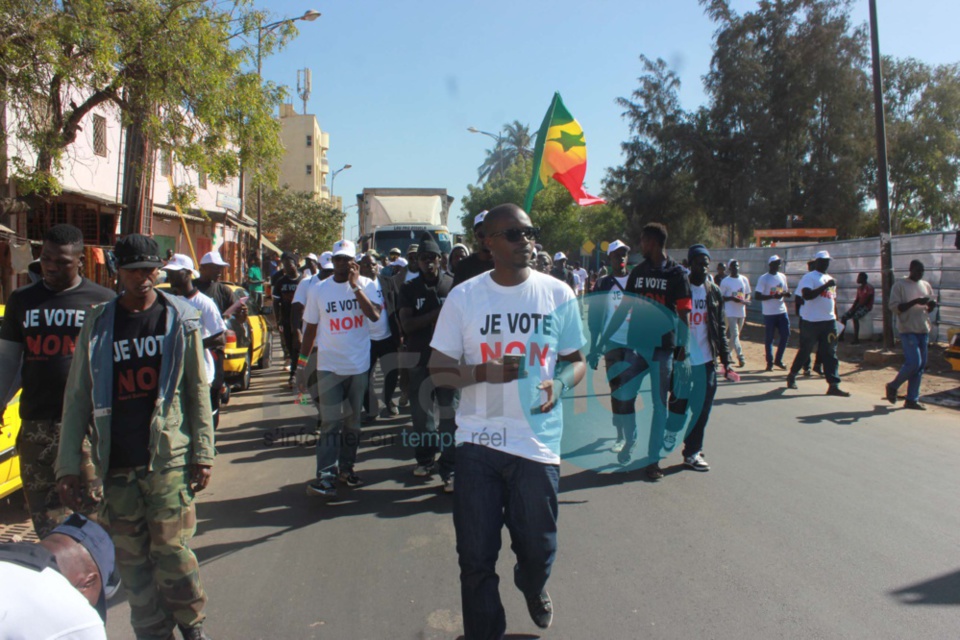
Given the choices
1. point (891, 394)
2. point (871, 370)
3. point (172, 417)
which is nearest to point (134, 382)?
point (172, 417)

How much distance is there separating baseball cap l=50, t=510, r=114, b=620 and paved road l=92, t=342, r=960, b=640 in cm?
155

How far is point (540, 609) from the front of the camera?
10.2ft

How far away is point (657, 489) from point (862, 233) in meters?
34.9

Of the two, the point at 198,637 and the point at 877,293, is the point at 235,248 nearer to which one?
the point at 877,293

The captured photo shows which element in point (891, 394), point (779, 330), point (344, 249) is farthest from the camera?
point (779, 330)

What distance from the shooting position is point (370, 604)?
11.6 feet

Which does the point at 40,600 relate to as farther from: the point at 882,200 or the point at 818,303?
the point at 882,200

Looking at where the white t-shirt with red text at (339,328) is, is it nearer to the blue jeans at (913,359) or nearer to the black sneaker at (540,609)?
the black sneaker at (540,609)

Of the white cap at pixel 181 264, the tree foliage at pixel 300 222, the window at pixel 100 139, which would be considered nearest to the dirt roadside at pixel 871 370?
the white cap at pixel 181 264

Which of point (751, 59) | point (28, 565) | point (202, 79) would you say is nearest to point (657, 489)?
point (28, 565)

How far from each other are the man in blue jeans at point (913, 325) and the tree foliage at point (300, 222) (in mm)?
29659

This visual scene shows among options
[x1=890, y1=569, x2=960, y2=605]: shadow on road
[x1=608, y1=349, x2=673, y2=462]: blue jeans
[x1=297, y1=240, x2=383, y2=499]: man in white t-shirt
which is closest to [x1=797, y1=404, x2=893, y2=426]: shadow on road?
[x1=608, y1=349, x2=673, y2=462]: blue jeans

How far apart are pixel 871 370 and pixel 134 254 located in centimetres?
1192

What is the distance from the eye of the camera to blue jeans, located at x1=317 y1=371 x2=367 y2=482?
5105 mm
